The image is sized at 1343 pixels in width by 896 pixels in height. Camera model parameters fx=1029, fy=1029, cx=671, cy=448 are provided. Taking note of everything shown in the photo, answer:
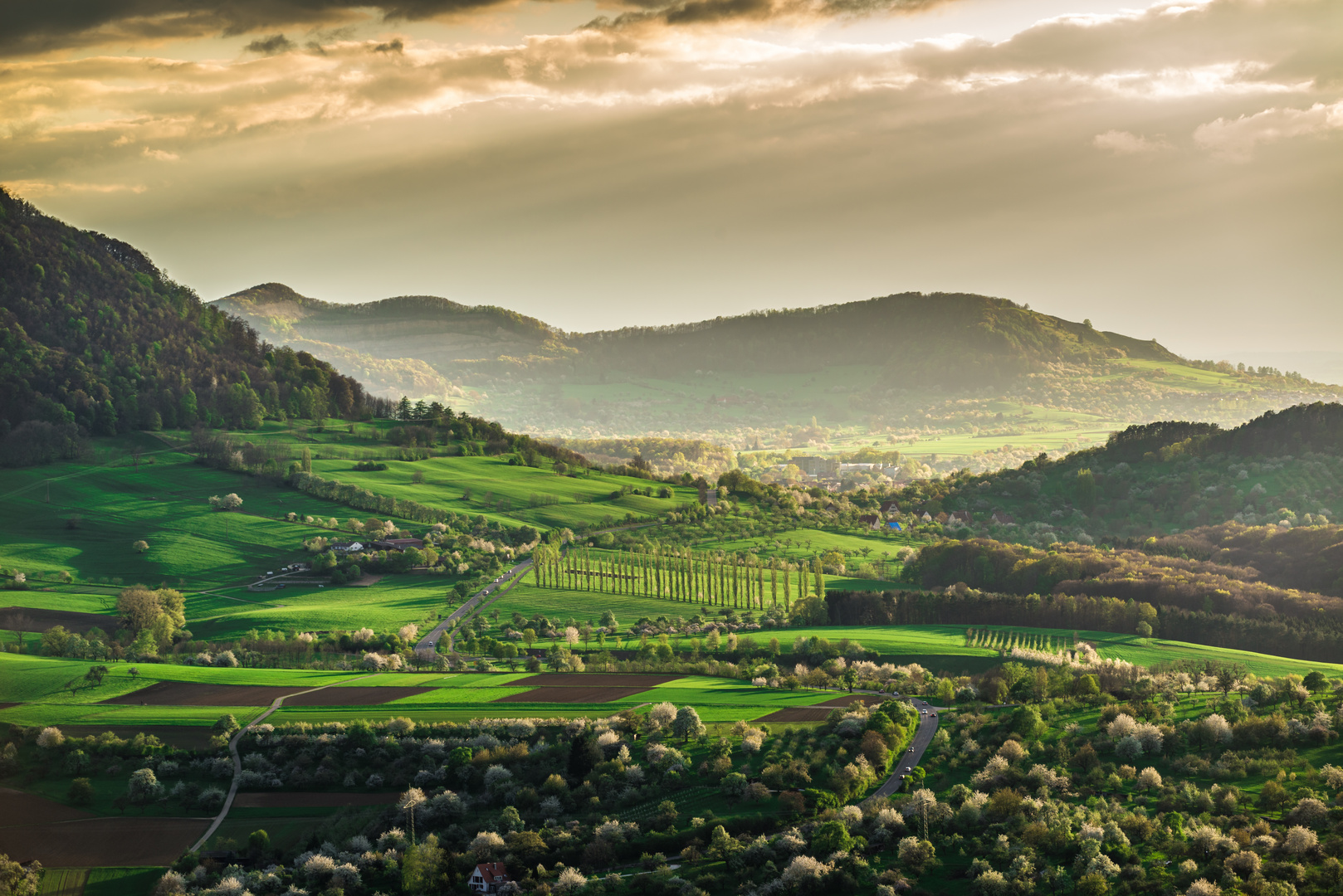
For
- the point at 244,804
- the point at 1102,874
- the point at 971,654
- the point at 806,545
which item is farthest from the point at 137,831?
the point at 806,545

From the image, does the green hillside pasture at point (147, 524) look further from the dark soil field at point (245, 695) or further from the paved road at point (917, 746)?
the paved road at point (917, 746)

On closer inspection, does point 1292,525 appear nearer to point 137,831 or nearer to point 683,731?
point 683,731

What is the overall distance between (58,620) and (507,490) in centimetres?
5233

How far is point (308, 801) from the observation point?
139 ft

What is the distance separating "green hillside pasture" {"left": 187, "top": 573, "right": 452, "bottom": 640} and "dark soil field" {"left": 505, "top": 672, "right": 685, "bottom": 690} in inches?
691

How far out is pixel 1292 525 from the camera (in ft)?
322

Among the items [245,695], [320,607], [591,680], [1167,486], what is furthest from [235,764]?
[1167,486]

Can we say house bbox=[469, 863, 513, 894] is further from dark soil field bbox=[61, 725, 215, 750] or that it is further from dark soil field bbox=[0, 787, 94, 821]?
dark soil field bbox=[61, 725, 215, 750]

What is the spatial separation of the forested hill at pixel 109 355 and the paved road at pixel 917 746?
94.0m

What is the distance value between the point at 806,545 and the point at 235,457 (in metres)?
61.8

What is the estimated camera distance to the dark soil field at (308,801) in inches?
1642

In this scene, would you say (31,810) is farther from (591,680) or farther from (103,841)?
(591,680)

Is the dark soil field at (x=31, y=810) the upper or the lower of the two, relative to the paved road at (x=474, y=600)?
lower

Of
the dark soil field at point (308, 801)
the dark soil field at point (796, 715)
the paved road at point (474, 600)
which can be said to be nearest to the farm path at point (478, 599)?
the paved road at point (474, 600)
